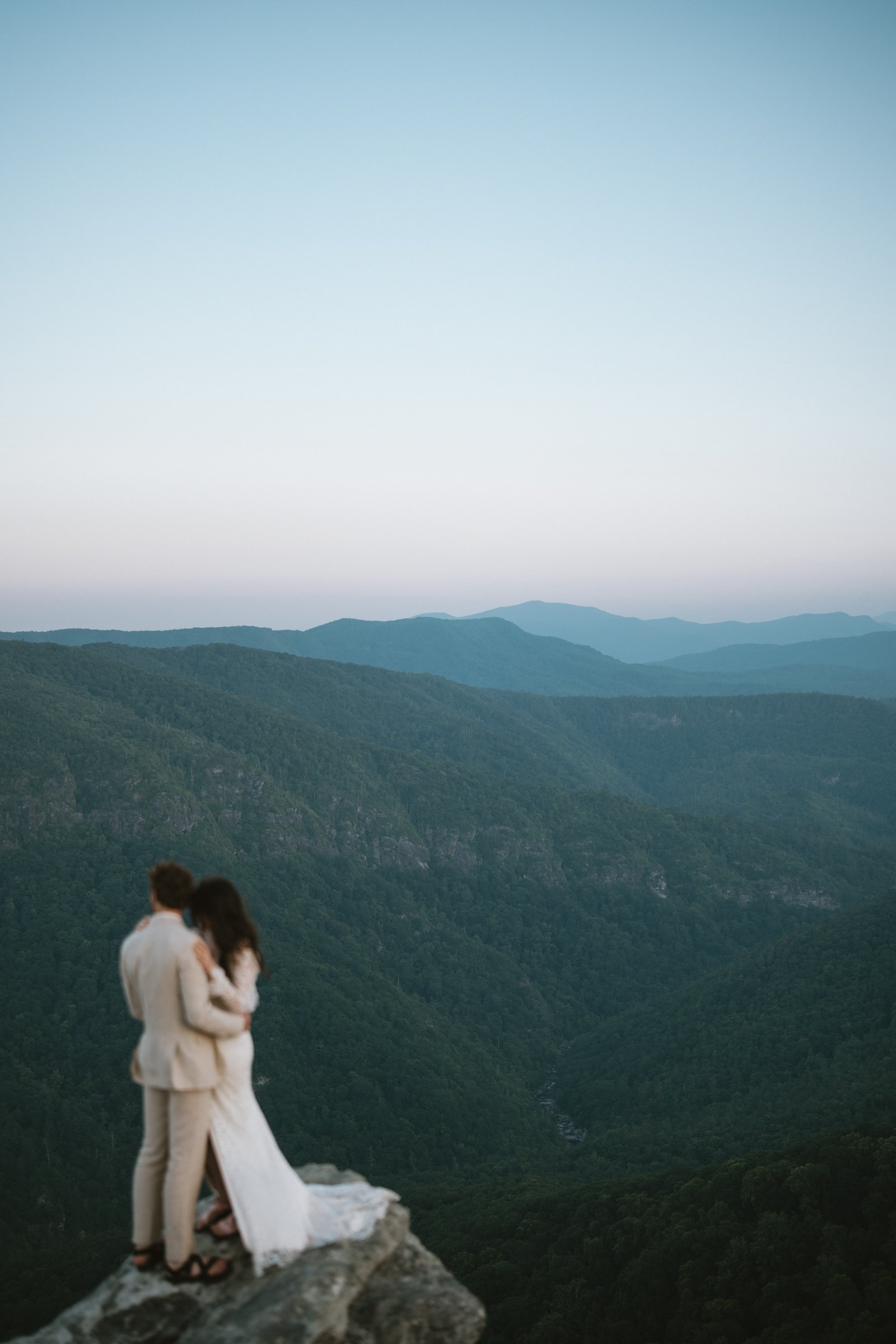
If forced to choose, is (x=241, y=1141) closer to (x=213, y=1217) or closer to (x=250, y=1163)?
(x=250, y=1163)

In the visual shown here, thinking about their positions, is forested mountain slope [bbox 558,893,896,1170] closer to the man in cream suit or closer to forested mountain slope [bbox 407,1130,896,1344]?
forested mountain slope [bbox 407,1130,896,1344]

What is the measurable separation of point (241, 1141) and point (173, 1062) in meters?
1.37

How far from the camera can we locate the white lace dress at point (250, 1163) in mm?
8125

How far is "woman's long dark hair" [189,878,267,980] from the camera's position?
799cm

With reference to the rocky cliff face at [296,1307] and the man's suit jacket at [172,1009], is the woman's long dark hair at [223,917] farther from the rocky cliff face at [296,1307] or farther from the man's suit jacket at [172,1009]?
the rocky cliff face at [296,1307]

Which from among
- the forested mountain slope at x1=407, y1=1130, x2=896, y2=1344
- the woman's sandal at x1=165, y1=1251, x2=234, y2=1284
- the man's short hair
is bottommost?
the forested mountain slope at x1=407, y1=1130, x2=896, y2=1344

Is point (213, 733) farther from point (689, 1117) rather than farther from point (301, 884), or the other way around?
point (689, 1117)

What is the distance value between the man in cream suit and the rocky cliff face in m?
0.33

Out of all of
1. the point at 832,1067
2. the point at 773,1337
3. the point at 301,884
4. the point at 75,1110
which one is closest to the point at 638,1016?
the point at 832,1067

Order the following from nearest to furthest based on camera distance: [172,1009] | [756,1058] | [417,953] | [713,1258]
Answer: [172,1009] < [713,1258] < [756,1058] < [417,953]

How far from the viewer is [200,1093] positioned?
26.0ft

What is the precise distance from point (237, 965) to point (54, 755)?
113 meters

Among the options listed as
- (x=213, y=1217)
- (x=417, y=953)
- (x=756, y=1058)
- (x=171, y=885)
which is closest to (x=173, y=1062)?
(x=171, y=885)

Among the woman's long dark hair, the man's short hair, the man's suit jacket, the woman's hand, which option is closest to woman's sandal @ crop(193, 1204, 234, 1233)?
the man's suit jacket
